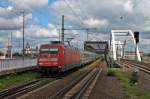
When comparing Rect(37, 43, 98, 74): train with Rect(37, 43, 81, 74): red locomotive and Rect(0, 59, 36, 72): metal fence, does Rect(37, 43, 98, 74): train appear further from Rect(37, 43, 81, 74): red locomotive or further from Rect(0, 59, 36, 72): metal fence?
Rect(0, 59, 36, 72): metal fence

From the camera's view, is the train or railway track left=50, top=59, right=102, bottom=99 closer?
railway track left=50, top=59, right=102, bottom=99

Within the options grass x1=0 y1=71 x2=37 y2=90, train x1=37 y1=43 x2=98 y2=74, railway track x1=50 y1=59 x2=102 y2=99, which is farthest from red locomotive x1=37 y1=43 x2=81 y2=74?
railway track x1=50 y1=59 x2=102 y2=99

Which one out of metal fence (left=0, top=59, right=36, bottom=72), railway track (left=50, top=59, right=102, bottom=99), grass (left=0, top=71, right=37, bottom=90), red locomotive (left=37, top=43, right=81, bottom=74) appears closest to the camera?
railway track (left=50, top=59, right=102, bottom=99)

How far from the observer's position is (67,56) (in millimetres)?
41281

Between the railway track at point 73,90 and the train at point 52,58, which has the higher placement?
the train at point 52,58

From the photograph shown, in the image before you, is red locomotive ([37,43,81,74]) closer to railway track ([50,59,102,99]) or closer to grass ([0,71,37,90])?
grass ([0,71,37,90])

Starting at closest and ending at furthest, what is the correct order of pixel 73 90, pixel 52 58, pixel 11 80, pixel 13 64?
pixel 73 90, pixel 11 80, pixel 52 58, pixel 13 64

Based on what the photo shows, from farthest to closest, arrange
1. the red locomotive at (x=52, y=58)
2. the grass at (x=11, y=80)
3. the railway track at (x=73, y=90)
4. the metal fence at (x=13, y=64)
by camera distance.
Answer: the red locomotive at (x=52, y=58)
the metal fence at (x=13, y=64)
the grass at (x=11, y=80)
the railway track at (x=73, y=90)

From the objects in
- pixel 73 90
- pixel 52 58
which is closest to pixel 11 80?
pixel 52 58

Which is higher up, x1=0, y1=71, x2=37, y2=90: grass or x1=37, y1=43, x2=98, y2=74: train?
x1=37, y1=43, x2=98, y2=74: train

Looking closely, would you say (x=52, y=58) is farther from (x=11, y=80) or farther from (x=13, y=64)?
(x=11, y=80)

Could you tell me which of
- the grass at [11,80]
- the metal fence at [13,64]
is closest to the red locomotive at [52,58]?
the grass at [11,80]

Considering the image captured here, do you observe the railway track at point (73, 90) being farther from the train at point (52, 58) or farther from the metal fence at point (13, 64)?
the metal fence at point (13, 64)

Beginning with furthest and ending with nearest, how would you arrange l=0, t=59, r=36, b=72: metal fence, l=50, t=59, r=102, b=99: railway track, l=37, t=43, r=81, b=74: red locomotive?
l=37, t=43, r=81, b=74: red locomotive → l=0, t=59, r=36, b=72: metal fence → l=50, t=59, r=102, b=99: railway track
